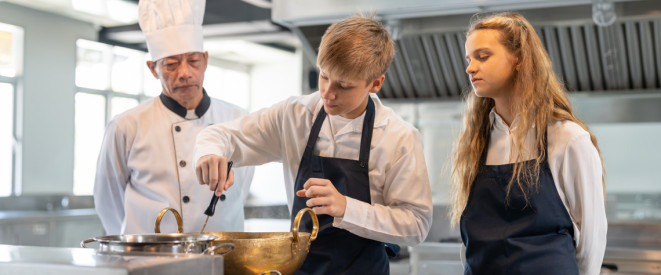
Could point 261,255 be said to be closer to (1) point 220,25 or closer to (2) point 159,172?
(2) point 159,172

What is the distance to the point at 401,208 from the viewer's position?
1.86m

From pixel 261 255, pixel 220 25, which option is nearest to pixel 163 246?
pixel 261 255

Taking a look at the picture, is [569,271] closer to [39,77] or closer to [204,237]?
[204,237]

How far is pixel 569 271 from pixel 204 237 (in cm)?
104

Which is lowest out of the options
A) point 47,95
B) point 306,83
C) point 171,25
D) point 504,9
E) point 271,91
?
point 171,25

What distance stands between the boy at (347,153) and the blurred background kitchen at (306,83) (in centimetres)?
47

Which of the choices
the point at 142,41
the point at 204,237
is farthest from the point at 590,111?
the point at 142,41

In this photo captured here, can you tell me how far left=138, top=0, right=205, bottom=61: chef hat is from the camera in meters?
2.50

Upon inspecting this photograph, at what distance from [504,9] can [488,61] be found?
2185 mm

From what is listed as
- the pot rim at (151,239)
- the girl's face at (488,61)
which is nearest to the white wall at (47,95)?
the girl's face at (488,61)

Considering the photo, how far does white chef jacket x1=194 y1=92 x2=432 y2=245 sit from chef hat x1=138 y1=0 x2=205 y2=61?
61cm

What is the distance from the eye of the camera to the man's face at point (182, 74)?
2459 mm

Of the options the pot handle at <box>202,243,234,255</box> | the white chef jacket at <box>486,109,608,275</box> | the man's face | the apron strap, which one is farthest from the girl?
the man's face

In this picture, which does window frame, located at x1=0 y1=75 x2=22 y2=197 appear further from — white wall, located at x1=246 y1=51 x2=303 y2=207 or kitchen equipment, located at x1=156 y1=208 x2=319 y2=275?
kitchen equipment, located at x1=156 y1=208 x2=319 y2=275
